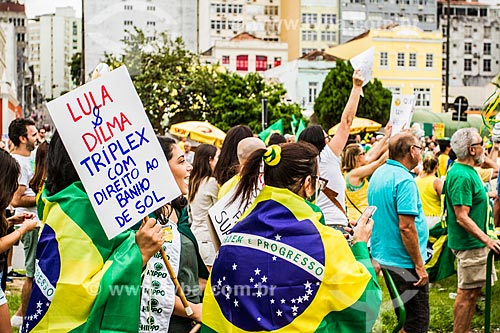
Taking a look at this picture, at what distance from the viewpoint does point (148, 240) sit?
3.91 m

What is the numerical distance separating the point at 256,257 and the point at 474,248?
169 inches

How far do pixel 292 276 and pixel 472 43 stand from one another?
323 feet

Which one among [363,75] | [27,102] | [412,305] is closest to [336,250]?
[412,305]

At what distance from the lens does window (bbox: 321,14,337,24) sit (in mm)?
83938

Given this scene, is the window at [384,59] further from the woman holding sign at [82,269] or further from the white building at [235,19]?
the woman holding sign at [82,269]

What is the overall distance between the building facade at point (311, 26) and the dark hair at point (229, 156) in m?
76.7

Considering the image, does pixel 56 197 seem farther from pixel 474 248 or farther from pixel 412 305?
pixel 474 248

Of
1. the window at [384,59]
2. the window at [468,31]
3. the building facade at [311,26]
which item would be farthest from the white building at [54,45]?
the window at [384,59]

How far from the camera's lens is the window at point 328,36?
84250mm

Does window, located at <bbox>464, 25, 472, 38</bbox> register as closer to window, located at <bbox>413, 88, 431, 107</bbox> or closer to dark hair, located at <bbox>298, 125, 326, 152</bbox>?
window, located at <bbox>413, 88, 431, 107</bbox>

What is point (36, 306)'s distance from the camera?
13.0 ft

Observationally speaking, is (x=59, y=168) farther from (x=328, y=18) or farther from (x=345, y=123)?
(x=328, y=18)

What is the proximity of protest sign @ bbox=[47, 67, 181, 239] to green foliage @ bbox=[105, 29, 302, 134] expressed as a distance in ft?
124

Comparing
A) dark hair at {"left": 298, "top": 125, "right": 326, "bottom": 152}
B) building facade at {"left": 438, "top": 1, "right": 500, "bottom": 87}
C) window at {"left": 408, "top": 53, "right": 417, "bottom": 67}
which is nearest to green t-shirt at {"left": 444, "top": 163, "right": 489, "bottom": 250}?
dark hair at {"left": 298, "top": 125, "right": 326, "bottom": 152}
